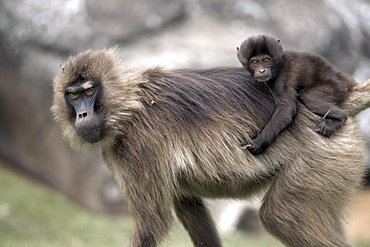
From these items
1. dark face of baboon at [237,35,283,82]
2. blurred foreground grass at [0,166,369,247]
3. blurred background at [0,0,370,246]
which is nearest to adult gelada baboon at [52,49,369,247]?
dark face of baboon at [237,35,283,82]

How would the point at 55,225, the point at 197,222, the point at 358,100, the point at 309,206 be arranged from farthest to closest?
the point at 55,225, the point at 197,222, the point at 358,100, the point at 309,206

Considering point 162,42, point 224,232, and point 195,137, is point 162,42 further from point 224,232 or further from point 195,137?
point 195,137

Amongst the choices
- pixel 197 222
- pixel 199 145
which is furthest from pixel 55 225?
pixel 199 145

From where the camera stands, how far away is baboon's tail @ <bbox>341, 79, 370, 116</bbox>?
5.68m

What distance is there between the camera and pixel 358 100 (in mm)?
5688

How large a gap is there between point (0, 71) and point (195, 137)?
7.84 m

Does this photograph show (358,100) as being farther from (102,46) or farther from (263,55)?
(102,46)

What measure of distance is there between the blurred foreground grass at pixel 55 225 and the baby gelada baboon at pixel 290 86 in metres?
3.81

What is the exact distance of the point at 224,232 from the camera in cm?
983

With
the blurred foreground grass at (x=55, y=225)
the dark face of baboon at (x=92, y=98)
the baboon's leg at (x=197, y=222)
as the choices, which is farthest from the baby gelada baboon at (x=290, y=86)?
the blurred foreground grass at (x=55, y=225)

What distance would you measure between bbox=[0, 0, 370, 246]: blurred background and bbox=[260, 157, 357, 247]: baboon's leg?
4880 millimetres

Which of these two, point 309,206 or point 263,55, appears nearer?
point 309,206

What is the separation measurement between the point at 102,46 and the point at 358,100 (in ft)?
21.2

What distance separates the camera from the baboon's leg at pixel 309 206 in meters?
5.42
